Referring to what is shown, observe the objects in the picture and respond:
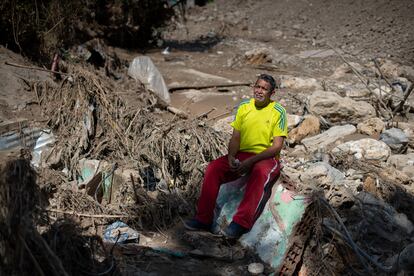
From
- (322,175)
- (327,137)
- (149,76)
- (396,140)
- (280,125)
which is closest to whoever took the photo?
(280,125)

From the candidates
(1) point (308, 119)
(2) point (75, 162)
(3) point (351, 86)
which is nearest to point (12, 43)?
(2) point (75, 162)

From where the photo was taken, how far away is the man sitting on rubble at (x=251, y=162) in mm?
3670

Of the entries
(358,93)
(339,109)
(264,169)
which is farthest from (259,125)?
(358,93)

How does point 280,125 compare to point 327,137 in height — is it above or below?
above

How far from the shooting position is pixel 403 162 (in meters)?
5.65

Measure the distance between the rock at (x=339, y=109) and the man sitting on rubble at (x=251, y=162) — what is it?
3.10 m

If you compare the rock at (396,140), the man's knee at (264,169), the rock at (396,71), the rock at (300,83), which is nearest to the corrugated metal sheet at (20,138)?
the man's knee at (264,169)

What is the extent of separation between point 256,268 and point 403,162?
2973 millimetres

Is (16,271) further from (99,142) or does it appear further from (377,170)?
(377,170)

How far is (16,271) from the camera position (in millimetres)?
2422

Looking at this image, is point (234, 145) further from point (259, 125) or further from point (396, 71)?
point (396, 71)

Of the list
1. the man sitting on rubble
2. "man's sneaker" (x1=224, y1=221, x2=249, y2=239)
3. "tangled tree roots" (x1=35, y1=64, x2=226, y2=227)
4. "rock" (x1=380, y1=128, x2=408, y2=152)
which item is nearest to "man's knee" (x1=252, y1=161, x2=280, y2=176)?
the man sitting on rubble

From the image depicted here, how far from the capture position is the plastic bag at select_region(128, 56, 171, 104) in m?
7.44

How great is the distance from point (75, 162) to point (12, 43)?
8.89 feet
